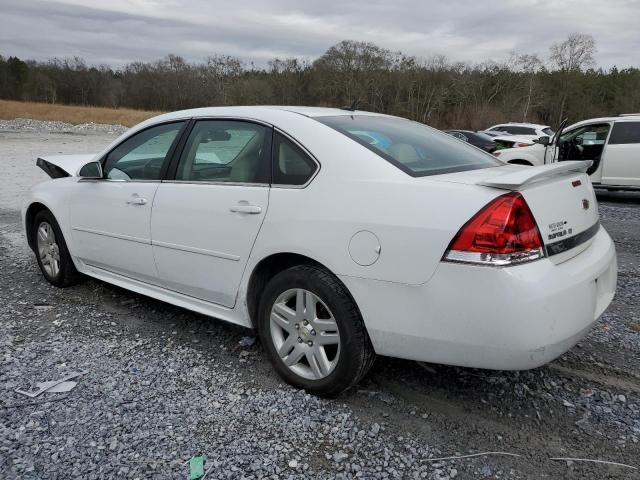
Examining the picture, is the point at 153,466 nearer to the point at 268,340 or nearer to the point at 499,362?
the point at 268,340

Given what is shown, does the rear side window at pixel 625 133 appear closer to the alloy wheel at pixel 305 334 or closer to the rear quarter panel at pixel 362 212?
the rear quarter panel at pixel 362 212

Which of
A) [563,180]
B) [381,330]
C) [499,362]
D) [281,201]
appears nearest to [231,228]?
[281,201]

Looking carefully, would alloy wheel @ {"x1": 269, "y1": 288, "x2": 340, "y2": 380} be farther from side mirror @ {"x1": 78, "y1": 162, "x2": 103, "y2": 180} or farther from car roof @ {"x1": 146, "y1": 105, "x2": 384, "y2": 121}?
side mirror @ {"x1": 78, "y1": 162, "x2": 103, "y2": 180}

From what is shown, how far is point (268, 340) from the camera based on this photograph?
10.1ft

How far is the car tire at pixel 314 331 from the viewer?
267cm

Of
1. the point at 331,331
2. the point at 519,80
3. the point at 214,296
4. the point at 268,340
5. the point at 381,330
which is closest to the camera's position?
the point at 381,330

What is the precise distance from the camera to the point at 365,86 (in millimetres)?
74250

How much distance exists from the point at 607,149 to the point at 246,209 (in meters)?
9.70

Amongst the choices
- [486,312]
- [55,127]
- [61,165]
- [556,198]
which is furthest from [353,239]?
[55,127]

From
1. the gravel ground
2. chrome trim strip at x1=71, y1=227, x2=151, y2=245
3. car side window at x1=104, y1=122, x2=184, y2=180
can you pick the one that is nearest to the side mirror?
car side window at x1=104, y1=122, x2=184, y2=180

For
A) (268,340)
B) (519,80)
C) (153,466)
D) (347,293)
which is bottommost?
(153,466)

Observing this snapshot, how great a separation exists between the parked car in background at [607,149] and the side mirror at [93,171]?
8.48m

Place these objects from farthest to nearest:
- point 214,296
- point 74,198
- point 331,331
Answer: point 74,198 → point 214,296 → point 331,331

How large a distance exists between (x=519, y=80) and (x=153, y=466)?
73306 millimetres
